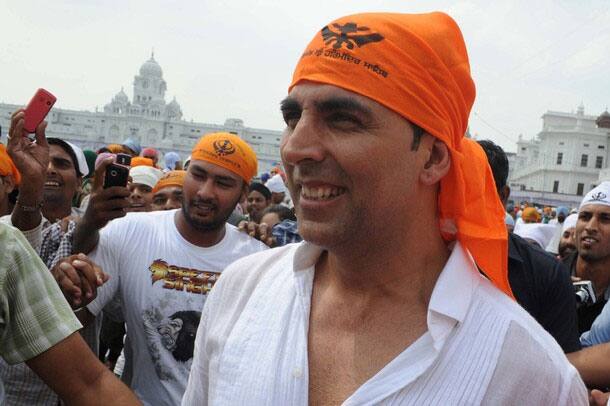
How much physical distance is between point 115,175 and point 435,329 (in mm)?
1814

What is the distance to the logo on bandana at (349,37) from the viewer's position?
1738 millimetres

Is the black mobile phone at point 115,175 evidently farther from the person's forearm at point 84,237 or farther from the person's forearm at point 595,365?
the person's forearm at point 595,365

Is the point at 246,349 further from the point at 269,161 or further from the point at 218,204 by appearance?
the point at 269,161

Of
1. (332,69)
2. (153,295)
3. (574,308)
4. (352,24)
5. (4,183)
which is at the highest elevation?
(352,24)

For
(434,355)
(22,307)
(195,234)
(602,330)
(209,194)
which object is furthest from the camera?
(209,194)

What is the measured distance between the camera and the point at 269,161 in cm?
10444

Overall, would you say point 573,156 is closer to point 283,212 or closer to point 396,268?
point 283,212

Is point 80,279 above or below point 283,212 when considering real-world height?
below

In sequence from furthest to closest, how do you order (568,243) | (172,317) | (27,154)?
(568,243), (172,317), (27,154)

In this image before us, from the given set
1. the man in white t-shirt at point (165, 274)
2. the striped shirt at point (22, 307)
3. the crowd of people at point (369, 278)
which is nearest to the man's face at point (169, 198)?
the man in white t-shirt at point (165, 274)

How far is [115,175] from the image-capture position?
2906mm

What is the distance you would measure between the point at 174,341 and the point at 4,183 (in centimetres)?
129

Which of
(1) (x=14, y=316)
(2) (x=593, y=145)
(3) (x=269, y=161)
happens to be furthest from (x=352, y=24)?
(3) (x=269, y=161)

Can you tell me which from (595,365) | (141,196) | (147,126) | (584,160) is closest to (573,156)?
(584,160)
